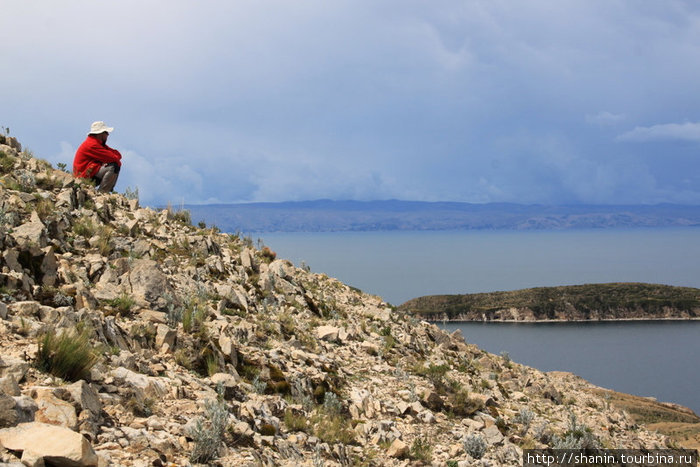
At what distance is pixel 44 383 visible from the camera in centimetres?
625

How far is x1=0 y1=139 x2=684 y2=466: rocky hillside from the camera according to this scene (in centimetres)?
624

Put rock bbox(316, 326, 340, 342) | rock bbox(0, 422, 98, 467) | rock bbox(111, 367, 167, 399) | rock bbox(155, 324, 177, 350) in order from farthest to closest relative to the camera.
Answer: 1. rock bbox(316, 326, 340, 342)
2. rock bbox(155, 324, 177, 350)
3. rock bbox(111, 367, 167, 399)
4. rock bbox(0, 422, 98, 467)

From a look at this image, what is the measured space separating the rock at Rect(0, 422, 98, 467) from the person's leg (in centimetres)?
1424

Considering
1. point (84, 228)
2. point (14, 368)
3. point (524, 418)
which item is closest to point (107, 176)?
point (84, 228)

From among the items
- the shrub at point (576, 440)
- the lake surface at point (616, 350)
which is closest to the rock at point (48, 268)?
the shrub at point (576, 440)

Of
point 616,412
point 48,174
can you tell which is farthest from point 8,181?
point 616,412

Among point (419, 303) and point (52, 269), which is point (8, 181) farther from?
point (419, 303)

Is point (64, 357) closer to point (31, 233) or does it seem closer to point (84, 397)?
point (84, 397)

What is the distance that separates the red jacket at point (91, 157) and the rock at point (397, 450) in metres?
14.1

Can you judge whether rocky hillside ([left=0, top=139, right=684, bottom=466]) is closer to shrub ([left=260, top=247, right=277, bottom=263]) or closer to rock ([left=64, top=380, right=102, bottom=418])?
rock ([left=64, top=380, right=102, bottom=418])

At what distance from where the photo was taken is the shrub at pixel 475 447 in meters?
10.2

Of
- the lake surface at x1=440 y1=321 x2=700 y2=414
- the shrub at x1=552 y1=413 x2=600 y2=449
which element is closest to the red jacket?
the shrub at x1=552 y1=413 x2=600 y2=449

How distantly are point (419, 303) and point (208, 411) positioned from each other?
170690 millimetres

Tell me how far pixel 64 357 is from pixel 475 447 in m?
7.68
